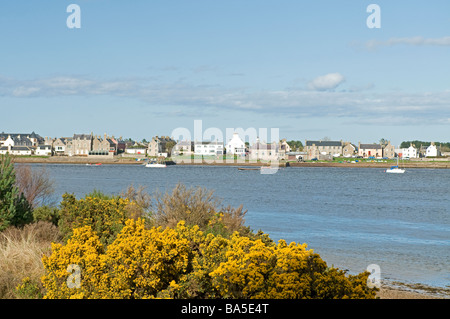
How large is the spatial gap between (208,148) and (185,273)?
7168 inches

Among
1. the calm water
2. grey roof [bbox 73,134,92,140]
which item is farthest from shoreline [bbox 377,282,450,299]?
grey roof [bbox 73,134,92,140]

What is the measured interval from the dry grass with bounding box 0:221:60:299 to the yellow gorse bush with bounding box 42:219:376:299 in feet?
4.81

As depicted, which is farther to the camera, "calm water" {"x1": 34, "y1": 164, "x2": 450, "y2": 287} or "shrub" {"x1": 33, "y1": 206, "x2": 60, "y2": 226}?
"calm water" {"x1": 34, "y1": 164, "x2": 450, "y2": 287}

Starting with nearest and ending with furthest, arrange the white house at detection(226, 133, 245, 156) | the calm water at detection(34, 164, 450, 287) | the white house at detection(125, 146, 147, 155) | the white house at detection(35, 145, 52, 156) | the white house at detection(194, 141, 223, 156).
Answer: the calm water at detection(34, 164, 450, 287)
the white house at detection(35, 145, 52, 156)
the white house at detection(194, 141, 223, 156)
the white house at detection(226, 133, 245, 156)
the white house at detection(125, 146, 147, 155)

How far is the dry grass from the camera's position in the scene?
1072 centimetres

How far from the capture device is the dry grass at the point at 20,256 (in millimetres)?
10719

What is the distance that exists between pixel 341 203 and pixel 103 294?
47.1m

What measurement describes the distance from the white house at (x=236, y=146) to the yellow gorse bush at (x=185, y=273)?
591ft

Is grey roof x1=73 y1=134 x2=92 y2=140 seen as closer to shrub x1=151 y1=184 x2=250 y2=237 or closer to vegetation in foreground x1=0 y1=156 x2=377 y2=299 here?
shrub x1=151 y1=184 x2=250 y2=237

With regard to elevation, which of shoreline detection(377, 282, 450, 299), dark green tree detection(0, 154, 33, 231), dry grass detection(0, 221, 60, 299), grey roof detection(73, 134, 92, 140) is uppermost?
grey roof detection(73, 134, 92, 140)

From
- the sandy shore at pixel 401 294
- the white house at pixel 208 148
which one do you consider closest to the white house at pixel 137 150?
the white house at pixel 208 148

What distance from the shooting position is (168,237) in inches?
396

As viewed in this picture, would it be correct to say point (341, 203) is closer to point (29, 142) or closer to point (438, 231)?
point (438, 231)
